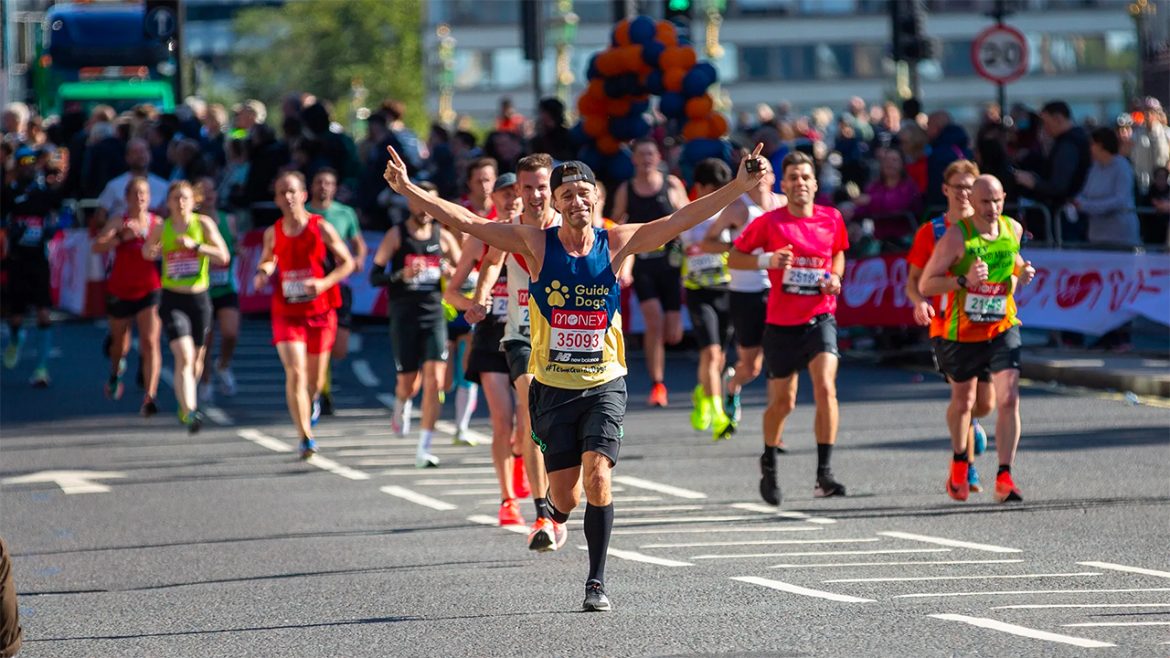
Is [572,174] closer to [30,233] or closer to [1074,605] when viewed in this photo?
[1074,605]

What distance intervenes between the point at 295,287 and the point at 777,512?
428cm

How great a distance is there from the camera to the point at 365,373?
70.1 feet

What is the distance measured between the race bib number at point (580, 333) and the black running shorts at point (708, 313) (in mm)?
6651

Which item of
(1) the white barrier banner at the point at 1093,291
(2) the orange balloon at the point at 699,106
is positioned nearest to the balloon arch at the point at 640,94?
(2) the orange balloon at the point at 699,106

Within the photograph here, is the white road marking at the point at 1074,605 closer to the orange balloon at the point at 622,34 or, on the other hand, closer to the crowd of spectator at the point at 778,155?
the crowd of spectator at the point at 778,155

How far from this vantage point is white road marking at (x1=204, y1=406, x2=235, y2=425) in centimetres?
1809

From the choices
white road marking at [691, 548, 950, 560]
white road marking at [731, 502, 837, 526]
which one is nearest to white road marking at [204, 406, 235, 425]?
white road marking at [731, 502, 837, 526]

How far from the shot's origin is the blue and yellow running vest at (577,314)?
9164 mm

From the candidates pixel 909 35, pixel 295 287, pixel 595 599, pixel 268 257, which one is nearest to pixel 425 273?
pixel 295 287

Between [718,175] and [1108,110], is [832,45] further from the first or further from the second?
[718,175]

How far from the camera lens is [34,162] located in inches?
918

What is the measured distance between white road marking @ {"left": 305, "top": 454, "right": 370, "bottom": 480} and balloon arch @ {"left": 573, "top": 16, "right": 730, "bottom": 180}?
7.85 m

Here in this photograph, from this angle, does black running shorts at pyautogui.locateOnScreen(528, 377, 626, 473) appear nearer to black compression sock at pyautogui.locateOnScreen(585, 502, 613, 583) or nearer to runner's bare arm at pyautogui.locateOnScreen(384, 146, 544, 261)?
black compression sock at pyautogui.locateOnScreen(585, 502, 613, 583)

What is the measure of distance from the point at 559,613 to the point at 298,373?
20.2ft
